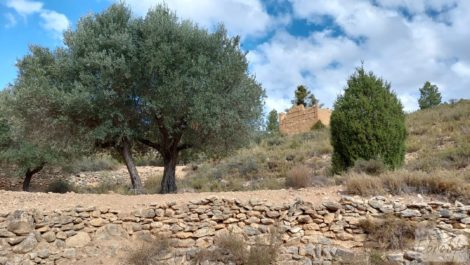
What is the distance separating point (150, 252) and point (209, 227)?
1318 millimetres

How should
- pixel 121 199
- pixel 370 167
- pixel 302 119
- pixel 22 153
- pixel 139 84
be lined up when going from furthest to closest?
pixel 302 119
pixel 22 153
pixel 139 84
pixel 370 167
pixel 121 199

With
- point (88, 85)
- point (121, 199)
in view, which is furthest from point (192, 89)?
point (121, 199)

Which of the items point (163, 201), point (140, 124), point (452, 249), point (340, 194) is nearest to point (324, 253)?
point (340, 194)

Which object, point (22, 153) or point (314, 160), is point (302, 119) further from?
point (22, 153)

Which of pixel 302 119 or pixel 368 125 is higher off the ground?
pixel 302 119

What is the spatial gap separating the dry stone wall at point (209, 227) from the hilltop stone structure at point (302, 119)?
25793 millimetres

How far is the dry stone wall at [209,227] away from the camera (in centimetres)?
793

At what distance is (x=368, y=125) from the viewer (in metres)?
11.2

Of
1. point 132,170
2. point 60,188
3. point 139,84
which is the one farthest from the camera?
point 60,188

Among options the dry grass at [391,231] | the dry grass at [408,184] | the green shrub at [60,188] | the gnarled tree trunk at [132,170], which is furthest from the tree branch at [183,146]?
the green shrub at [60,188]

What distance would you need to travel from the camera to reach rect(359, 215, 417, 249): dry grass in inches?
304

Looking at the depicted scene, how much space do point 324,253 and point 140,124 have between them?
6.21m

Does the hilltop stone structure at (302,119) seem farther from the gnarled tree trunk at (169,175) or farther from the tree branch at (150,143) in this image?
the tree branch at (150,143)

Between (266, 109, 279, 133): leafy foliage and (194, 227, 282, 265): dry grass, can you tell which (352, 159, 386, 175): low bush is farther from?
(266, 109, 279, 133): leafy foliage
